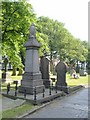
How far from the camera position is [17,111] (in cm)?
972

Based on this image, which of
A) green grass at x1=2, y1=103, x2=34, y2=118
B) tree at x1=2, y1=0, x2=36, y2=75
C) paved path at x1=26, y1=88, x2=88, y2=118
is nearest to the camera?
green grass at x1=2, y1=103, x2=34, y2=118

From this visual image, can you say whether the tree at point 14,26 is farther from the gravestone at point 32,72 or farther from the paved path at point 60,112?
the paved path at point 60,112

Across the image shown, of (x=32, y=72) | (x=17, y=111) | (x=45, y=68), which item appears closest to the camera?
(x=17, y=111)

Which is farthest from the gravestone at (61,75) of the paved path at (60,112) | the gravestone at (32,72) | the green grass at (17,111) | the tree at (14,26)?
the green grass at (17,111)

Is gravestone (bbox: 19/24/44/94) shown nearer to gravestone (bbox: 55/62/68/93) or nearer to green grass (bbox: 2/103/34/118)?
gravestone (bbox: 55/62/68/93)

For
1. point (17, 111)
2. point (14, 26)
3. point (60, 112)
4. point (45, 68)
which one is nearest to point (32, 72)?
point (45, 68)

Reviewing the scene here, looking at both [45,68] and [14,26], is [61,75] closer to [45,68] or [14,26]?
[45,68]

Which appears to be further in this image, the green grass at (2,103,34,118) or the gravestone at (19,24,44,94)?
the gravestone at (19,24,44,94)

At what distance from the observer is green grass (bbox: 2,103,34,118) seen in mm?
8986

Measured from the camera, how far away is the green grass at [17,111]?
899 cm

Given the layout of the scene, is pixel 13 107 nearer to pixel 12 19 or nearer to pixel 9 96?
pixel 9 96

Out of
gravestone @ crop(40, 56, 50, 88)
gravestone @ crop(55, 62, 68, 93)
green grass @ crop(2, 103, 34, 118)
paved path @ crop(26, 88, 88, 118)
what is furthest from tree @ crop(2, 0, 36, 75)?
green grass @ crop(2, 103, 34, 118)

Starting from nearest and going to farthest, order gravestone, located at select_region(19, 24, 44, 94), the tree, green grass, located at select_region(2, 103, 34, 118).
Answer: green grass, located at select_region(2, 103, 34, 118) → gravestone, located at select_region(19, 24, 44, 94) → the tree

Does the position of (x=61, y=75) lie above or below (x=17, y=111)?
above
